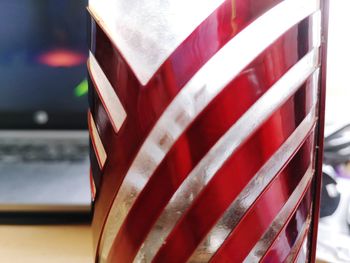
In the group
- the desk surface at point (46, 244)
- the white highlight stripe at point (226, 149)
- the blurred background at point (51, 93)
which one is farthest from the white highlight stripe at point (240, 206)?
the blurred background at point (51, 93)

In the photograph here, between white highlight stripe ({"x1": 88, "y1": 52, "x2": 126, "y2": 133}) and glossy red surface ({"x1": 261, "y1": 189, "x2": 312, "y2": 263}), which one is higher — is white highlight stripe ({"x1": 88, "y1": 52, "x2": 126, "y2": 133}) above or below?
above

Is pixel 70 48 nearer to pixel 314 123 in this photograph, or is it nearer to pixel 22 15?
pixel 22 15

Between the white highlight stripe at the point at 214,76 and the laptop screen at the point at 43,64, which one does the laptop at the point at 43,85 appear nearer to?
the laptop screen at the point at 43,64

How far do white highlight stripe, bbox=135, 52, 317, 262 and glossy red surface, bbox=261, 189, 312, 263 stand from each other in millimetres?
32

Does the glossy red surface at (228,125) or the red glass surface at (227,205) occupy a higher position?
the glossy red surface at (228,125)

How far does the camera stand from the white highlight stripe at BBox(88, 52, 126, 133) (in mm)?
239

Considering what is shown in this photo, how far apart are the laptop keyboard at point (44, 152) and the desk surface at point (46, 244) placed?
0.13 meters

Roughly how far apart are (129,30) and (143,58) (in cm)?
2

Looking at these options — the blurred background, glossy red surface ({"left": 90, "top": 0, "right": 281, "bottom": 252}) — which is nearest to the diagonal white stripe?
glossy red surface ({"left": 90, "top": 0, "right": 281, "bottom": 252})

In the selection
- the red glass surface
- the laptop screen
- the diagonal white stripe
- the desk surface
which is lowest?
the desk surface

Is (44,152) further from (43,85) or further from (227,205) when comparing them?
(227,205)

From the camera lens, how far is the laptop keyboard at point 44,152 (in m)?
0.53

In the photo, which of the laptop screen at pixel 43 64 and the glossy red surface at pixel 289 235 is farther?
the laptop screen at pixel 43 64

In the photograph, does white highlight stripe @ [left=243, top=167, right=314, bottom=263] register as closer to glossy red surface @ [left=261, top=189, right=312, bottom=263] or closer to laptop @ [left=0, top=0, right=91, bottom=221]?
glossy red surface @ [left=261, top=189, right=312, bottom=263]
